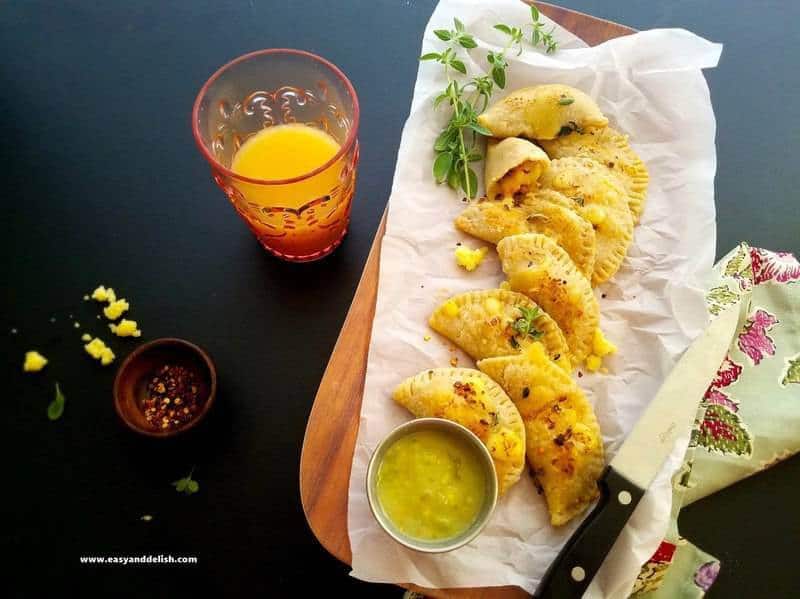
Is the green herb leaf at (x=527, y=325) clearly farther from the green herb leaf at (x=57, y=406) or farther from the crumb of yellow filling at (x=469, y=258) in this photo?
the green herb leaf at (x=57, y=406)

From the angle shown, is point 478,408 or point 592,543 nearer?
point 592,543

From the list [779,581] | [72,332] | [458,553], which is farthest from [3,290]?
[779,581]

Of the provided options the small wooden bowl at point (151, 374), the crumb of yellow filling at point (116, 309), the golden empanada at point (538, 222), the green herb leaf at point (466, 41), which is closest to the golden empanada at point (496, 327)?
the golden empanada at point (538, 222)

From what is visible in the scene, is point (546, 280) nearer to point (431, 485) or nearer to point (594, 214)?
point (594, 214)

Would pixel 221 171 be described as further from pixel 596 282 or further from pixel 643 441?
pixel 643 441

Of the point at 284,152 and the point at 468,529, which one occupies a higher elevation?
the point at 284,152

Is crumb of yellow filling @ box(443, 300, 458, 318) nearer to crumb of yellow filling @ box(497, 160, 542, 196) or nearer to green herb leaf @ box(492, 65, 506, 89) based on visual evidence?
crumb of yellow filling @ box(497, 160, 542, 196)

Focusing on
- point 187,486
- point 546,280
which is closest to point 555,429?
point 546,280
